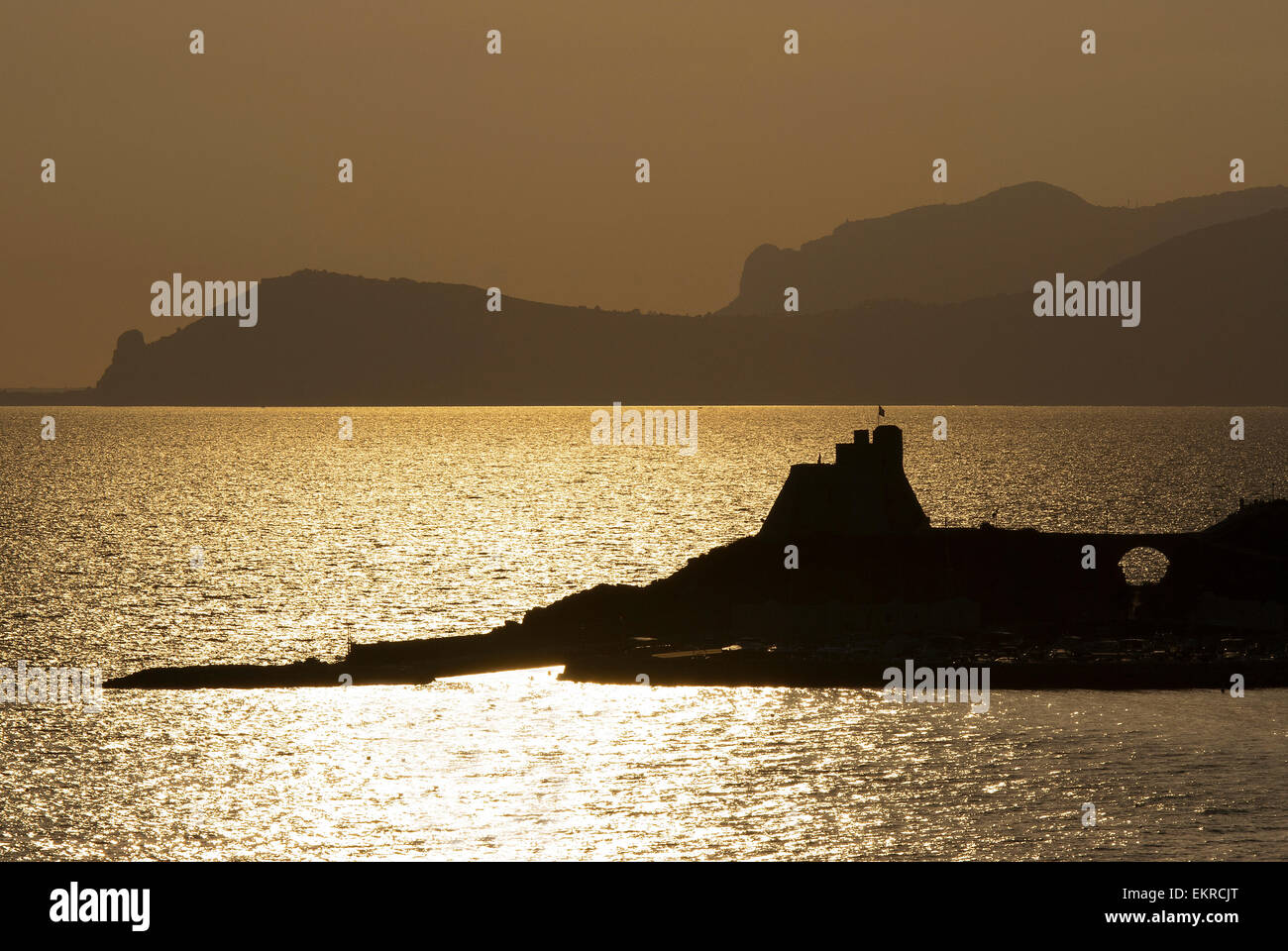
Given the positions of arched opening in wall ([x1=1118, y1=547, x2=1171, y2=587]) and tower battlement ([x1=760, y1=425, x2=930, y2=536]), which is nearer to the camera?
tower battlement ([x1=760, y1=425, x2=930, y2=536])

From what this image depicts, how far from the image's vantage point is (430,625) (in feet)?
312

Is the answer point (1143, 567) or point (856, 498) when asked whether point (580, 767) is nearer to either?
point (856, 498)

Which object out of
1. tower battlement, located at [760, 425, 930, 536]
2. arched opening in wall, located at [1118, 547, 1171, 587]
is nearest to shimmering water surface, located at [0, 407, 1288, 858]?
tower battlement, located at [760, 425, 930, 536]

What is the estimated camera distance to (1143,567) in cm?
13975

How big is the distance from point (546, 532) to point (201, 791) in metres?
105

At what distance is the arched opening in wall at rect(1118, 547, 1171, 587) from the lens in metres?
130

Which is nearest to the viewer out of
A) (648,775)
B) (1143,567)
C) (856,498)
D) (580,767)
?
(648,775)

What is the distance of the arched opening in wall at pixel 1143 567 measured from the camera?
13014 cm

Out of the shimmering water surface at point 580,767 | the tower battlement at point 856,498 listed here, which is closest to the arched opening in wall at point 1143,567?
the tower battlement at point 856,498

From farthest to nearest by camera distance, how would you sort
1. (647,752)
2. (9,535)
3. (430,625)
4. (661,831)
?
(9,535), (430,625), (647,752), (661,831)

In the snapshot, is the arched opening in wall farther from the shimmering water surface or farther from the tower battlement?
the shimmering water surface

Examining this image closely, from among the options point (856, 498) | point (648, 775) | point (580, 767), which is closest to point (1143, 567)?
point (856, 498)
